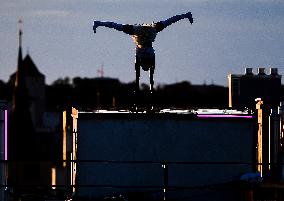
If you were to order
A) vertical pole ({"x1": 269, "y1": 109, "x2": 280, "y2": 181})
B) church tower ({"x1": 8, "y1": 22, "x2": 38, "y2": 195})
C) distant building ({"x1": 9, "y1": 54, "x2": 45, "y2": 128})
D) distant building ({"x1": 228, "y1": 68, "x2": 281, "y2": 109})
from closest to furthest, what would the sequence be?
vertical pole ({"x1": 269, "y1": 109, "x2": 280, "y2": 181}) → distant building ({"x1": 228, "y1": 68, "x2": 281, "y2": 109}) → church tower ({"x1": 8, "y1": 22, "x2": 38, "y2": 195}) → distant building ({"x1": 9, "y1": 54, "x2": 45, "y2": 128})

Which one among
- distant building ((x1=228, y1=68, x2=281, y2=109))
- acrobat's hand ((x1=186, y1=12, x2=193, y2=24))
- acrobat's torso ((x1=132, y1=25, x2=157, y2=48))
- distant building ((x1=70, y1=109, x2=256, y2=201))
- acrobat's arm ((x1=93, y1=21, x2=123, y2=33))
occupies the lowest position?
distant building ((x1=70, y1=109, x2=256, y2=201))

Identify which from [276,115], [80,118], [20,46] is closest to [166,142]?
[80,118]

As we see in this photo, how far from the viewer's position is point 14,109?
170 metres

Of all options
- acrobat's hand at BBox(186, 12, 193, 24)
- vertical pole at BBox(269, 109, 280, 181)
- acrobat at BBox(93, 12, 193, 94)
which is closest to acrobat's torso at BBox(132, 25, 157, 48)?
acrobat at BBox(93, 12, 193, 94)

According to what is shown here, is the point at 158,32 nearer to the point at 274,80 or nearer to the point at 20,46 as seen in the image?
the point at 274,80

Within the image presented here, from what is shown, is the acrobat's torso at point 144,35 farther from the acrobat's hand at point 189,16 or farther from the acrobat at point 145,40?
the acrobat's hand at point 189,16

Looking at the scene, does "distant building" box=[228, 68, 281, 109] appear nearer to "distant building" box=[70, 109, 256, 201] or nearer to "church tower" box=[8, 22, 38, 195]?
"distant building" box=[70, 109, 256, 201]

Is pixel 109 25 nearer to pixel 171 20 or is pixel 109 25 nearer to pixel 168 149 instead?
pixel 171 20

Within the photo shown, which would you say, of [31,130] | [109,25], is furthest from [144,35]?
[31,130]

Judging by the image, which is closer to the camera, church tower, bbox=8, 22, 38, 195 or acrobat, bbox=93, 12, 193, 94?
acrobat, bbox=93, 12, 193, 94

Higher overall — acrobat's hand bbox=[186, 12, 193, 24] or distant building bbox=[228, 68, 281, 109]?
acrobat's hand bbox=[186, 12, 193, 24]

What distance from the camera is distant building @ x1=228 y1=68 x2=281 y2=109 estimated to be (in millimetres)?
47375

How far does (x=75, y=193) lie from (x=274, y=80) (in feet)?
62.4

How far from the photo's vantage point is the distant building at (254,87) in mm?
47375
